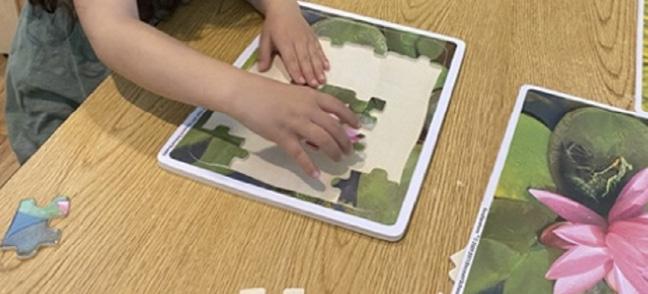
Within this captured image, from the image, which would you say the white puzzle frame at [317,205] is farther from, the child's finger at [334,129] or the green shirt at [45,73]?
the green shirt at [45,73]

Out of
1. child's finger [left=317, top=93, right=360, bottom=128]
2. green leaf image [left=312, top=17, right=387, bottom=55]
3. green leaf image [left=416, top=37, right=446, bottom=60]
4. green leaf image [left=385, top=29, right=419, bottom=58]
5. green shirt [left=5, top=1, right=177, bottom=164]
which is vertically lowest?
green shirt [left=5, top=1, right=177, bottom=164]

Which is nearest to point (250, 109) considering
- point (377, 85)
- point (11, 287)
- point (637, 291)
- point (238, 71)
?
point (238, 71)

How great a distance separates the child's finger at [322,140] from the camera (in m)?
0.64

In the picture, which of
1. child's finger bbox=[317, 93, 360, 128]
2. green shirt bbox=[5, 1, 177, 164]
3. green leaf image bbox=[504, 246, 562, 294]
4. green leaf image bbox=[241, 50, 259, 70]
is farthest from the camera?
green shirt bbox=[5, 1, 177, 164]

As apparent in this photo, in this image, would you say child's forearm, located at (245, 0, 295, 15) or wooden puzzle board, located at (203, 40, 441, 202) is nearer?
wooden puzzle board, located at (203, 40, 441, 202)

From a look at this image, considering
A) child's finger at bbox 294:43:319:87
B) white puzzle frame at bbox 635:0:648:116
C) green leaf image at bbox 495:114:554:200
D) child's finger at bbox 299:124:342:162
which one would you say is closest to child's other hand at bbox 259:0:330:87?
child's finger at bbox 294:43:319:87

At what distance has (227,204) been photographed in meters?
0.62

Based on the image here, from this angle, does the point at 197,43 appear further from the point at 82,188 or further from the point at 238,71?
the point at 82,188

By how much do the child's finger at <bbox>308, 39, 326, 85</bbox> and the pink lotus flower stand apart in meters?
0.25

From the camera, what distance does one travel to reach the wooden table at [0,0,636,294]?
0.57 m

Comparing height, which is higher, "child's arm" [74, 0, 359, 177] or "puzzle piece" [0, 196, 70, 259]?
"child's arm" [74, 0, 359, 177]

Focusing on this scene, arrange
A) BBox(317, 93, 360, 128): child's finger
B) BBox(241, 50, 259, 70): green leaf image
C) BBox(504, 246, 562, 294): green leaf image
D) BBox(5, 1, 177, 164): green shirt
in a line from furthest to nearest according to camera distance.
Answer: BBox(5, 1, 177, 164): green shirt → BBox(241, 50, 259, 70): green leaf image → BBox(317, 93, 360, 128): child's finger → BBox(504, 246, 562, 294): green leaf image

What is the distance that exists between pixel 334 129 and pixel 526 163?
187 millimetres

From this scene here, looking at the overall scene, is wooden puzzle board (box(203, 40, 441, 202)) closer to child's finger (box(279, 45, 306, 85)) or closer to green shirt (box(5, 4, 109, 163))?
child's finger (box(279, 45, 306, 85))
